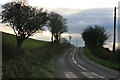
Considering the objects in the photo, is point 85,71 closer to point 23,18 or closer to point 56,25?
point 23,18

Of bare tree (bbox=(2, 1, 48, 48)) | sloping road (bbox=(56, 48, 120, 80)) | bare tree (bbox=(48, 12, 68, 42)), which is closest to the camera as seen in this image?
sloping road (bbox=(56, 48, 120, 80))

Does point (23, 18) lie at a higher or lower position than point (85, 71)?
higher

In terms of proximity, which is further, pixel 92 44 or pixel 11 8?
pixel 92 44

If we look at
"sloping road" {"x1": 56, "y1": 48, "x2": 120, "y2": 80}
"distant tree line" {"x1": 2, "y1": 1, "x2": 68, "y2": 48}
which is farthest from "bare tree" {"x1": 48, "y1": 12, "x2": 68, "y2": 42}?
"sloping road" {"x1": 56, "y1": 48, "x2": 120, "y2": 80}

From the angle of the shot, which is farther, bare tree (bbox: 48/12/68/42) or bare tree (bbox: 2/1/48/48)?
bare tree (bbox: 48/12/68/42)

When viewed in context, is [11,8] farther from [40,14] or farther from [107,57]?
[107,57]

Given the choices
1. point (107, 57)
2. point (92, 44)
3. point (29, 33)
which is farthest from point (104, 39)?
point (29, 33)

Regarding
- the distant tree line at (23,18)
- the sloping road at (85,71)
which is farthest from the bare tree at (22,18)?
the sloping road at (85,71)

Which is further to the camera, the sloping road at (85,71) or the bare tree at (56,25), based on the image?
the bare tree at (56,25)

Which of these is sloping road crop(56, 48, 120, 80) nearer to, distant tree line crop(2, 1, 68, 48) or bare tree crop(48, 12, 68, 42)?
distant tree line crop(2, 1, 68, 48)

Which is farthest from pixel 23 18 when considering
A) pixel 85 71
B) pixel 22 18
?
pixel 85 71

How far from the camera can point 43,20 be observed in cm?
4731

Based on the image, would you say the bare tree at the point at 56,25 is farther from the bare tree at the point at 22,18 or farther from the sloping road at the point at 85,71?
the sloping road at the point at 85,71

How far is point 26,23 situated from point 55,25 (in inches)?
1122
